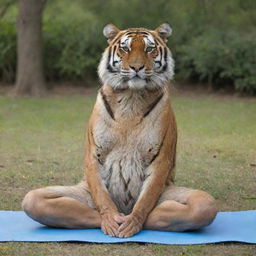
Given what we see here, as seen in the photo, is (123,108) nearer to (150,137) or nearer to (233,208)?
(150,137)

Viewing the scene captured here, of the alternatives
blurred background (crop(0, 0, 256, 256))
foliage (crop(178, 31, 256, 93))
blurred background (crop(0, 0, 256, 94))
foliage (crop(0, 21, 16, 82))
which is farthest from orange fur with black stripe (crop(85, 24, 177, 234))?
foliage (crop(0, 21, 16, 82))

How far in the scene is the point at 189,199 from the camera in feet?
21.4

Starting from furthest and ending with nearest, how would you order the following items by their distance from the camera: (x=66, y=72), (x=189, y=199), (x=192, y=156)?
(x=66, y=72), (x=192, y=156), (x=189, y=199)

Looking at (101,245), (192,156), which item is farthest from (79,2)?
(101,245)

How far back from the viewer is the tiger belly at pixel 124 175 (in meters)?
6.56

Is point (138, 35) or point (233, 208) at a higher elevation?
point (138, 35)

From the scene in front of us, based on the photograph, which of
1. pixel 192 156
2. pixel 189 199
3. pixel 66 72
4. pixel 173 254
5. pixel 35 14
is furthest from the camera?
pixel 66 72

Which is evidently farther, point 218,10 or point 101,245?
point 218,10

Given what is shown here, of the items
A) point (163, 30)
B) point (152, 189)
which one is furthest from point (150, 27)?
point (152, 189)

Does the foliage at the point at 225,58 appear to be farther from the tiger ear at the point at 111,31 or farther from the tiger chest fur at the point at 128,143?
the tiger chest fur at the point at 128,143

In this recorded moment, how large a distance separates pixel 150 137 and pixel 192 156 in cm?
433

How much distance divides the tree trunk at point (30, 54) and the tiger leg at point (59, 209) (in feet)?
36.9

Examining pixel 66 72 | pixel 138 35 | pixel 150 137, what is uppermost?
pixel 138 35

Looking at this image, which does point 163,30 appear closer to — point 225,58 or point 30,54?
point 225,58
